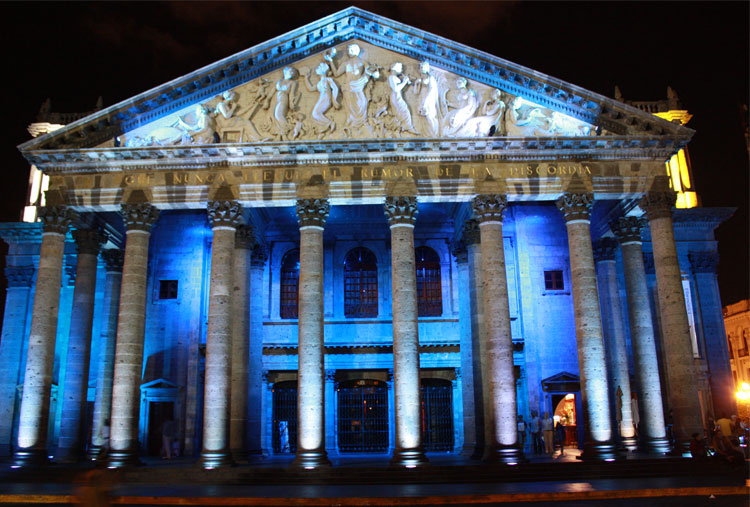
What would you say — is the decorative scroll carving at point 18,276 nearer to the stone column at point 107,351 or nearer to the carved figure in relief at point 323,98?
the stone column at point 107,351

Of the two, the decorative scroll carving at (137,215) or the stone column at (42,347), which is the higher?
the decorative scroll carving at (137,215)

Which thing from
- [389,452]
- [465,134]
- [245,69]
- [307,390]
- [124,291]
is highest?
[245,69]

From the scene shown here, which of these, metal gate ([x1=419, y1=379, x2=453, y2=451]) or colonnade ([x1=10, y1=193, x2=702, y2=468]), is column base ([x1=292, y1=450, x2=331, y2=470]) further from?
metal gate ([x1=419, y1=379, x2=453, y2=451])

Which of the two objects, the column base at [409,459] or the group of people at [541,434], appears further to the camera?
the group of people at [541,434]

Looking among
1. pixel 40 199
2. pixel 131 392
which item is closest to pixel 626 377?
pixel 131 392

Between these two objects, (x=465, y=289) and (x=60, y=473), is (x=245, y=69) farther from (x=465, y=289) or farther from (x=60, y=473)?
(x=60, y=473)

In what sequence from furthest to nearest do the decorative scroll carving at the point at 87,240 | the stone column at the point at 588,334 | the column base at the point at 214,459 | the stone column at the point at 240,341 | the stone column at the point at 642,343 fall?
the decorative scroll carving at the point at 87,240 < the stone column at the point at 240,341 < the stone column at the point at 642,343 < the stone column at the point at 588,334 < the column base at the point at 214,459

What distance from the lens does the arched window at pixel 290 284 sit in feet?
98.5

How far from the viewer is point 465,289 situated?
27.3 metres

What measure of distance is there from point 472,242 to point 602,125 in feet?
21.9

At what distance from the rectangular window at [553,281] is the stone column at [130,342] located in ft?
57.0

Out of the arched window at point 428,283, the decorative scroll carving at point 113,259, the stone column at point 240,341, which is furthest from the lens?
the arched window at point 428,283

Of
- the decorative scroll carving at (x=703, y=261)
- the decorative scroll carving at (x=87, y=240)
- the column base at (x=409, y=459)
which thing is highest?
the decorative scroll carving at (x=87, y=240)

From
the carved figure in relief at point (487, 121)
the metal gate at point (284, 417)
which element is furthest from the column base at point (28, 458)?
the carved figure in relief at point (487, 121)
